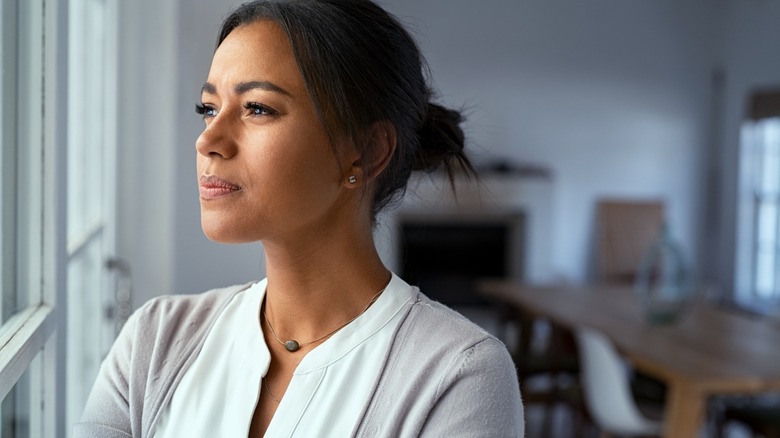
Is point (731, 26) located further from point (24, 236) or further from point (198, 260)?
point (24, 236)

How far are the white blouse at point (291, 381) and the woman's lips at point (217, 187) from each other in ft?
0.75

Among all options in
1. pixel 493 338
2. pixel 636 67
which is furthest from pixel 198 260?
pixel 636 67

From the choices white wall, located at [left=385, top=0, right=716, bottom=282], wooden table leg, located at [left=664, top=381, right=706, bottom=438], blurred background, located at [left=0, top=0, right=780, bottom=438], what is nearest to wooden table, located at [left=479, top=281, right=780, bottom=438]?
wooden table leg, located at [left=664, top=381, right=706, bottom=438]

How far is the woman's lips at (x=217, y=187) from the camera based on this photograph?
1054 millimetres

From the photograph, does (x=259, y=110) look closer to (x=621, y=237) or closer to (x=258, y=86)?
(x=258, y=86)

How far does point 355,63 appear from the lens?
1075 millimetres

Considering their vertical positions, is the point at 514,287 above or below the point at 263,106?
below

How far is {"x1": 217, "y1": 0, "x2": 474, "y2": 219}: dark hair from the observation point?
3.49 ft

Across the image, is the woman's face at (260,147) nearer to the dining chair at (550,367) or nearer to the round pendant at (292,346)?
the round pendant at (292,346)

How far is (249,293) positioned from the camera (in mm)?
1269

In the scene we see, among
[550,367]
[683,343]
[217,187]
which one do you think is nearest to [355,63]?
[217,187]

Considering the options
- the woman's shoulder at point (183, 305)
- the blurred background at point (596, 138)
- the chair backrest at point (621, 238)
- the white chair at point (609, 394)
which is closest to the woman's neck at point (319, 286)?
the woman's shoulder at point (183, 305)

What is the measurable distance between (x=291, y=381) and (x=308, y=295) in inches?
4.9

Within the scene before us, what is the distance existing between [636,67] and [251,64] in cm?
670
